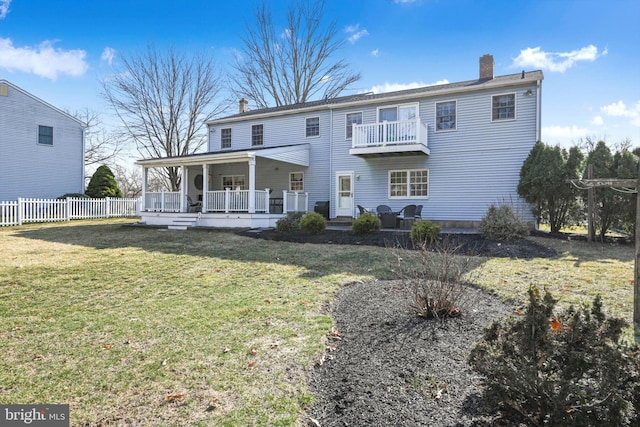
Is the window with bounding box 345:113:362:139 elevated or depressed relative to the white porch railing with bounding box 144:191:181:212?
elevated

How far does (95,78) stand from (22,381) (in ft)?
94.6

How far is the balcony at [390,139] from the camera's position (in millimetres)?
14113

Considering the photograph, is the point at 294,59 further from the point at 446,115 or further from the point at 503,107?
the point at 503,107

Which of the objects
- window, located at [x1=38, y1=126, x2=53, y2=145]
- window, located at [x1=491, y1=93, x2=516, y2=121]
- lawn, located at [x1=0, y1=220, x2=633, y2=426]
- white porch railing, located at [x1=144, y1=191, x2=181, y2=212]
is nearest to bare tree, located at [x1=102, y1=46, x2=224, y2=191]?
window, located at [x1=38, y1=126, x2=53, y2=145]

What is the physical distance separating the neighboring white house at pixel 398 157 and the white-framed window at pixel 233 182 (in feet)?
7.72

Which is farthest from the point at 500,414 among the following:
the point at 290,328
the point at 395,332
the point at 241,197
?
the point at 241,197

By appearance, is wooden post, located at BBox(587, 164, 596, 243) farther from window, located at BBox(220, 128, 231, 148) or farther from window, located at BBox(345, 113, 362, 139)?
window, located at BBox(220, 128, 231, 148)

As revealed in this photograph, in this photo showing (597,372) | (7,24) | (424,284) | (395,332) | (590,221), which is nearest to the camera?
(597,372)

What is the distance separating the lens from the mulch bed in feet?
7.91

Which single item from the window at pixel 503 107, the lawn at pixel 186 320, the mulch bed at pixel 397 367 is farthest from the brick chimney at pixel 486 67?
the mulch bed at pixel 397 367

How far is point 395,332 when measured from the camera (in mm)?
3777

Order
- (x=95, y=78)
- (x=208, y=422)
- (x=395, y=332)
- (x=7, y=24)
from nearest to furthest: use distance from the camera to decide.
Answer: (x=208, y=422) < (x=395, y=332) < (x=7, y=24) < (x=95, y=78)

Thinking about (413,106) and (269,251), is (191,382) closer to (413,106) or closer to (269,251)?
(269,251)

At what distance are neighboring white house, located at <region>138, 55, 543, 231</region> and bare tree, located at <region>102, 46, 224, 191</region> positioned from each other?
11.2m
